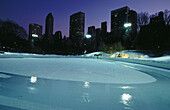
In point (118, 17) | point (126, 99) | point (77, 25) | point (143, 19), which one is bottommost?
point (126, 99)

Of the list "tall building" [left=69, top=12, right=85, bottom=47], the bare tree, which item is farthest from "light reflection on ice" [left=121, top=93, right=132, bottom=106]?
"tall building" [left=69, top=12, right=85, bottom=47]

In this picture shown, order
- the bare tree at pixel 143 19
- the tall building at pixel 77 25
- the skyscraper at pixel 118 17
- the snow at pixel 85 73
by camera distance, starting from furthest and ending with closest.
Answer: the tall building at pixel 77 25
the skyscraper at pixel 118 17
the bare tree at pixel 143 19
the snow at pixel 85 73

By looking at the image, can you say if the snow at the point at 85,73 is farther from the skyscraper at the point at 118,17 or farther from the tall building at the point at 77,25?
the tall building at the point at 77,25

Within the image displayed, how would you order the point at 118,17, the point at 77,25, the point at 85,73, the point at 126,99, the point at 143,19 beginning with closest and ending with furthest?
the point at 126,99
the point at 85,73
the point at 143,19
the point at 118,17
the point at 77,25

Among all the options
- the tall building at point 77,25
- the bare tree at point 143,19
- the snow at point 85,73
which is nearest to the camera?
the snow at point 85,73

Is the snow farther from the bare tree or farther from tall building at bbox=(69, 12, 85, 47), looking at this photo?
tall building at bbox=(69, 12, 85, 47)

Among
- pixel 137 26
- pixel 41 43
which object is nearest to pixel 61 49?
pixel 41 43

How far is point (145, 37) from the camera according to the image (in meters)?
33.6

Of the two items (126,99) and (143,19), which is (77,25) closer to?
(143,19)

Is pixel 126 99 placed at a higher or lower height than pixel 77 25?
lower

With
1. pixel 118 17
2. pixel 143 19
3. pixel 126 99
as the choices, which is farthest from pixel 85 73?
pixel 118 17

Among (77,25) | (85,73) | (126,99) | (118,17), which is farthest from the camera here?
(77,25)

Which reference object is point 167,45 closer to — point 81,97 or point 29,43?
point 81,97

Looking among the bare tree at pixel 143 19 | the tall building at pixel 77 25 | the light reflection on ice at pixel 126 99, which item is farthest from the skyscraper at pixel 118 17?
the light reflection on ice at pixel 126 99
